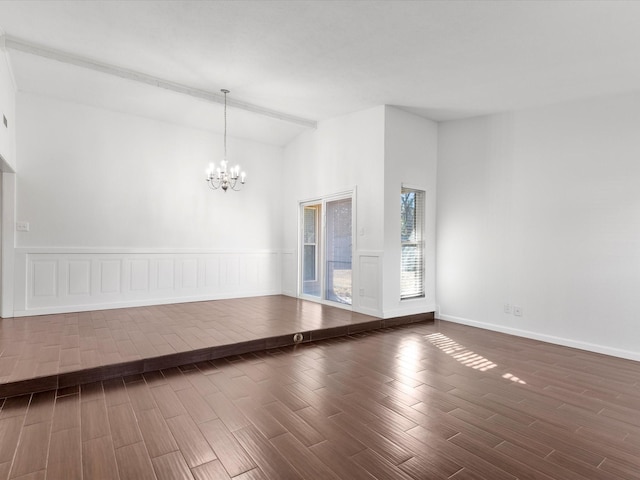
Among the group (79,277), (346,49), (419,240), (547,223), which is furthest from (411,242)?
(79,277)

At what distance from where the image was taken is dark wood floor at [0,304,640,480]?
1.96 m

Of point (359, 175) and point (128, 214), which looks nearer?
point (359, 175)

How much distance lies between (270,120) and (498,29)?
4.06 m

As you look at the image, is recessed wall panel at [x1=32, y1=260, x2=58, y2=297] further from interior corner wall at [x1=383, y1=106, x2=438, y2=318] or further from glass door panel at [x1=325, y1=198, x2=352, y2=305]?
interior corner wall at [x1=383, y1=106, x2=438, y2=318]

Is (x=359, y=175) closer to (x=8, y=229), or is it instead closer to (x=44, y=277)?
(x=44, y=277)

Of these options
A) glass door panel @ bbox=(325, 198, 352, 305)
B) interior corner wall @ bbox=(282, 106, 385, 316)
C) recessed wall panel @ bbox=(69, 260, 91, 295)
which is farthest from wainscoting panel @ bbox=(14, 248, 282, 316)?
interior corner wall @ bbox=(282, 106, 385, 316)

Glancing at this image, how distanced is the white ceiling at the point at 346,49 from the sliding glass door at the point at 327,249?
6.11 ft

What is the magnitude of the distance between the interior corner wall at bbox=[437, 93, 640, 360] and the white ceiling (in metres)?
0.36

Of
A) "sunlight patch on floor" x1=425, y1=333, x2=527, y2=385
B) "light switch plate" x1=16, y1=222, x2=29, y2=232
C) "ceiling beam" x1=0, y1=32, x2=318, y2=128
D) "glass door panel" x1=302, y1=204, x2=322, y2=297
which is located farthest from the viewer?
"glass door panel" x1=302, y1=204, x2=322, y2=297

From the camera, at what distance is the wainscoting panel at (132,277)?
5133mm

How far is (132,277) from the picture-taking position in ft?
19.3

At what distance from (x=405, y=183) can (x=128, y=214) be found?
14.8 ft

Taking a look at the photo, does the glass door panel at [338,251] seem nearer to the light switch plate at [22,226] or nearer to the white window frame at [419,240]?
the white window frame at [419,240]

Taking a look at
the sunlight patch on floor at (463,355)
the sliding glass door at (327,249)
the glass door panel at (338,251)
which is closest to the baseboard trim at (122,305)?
the sliding glass door at (327,249)
